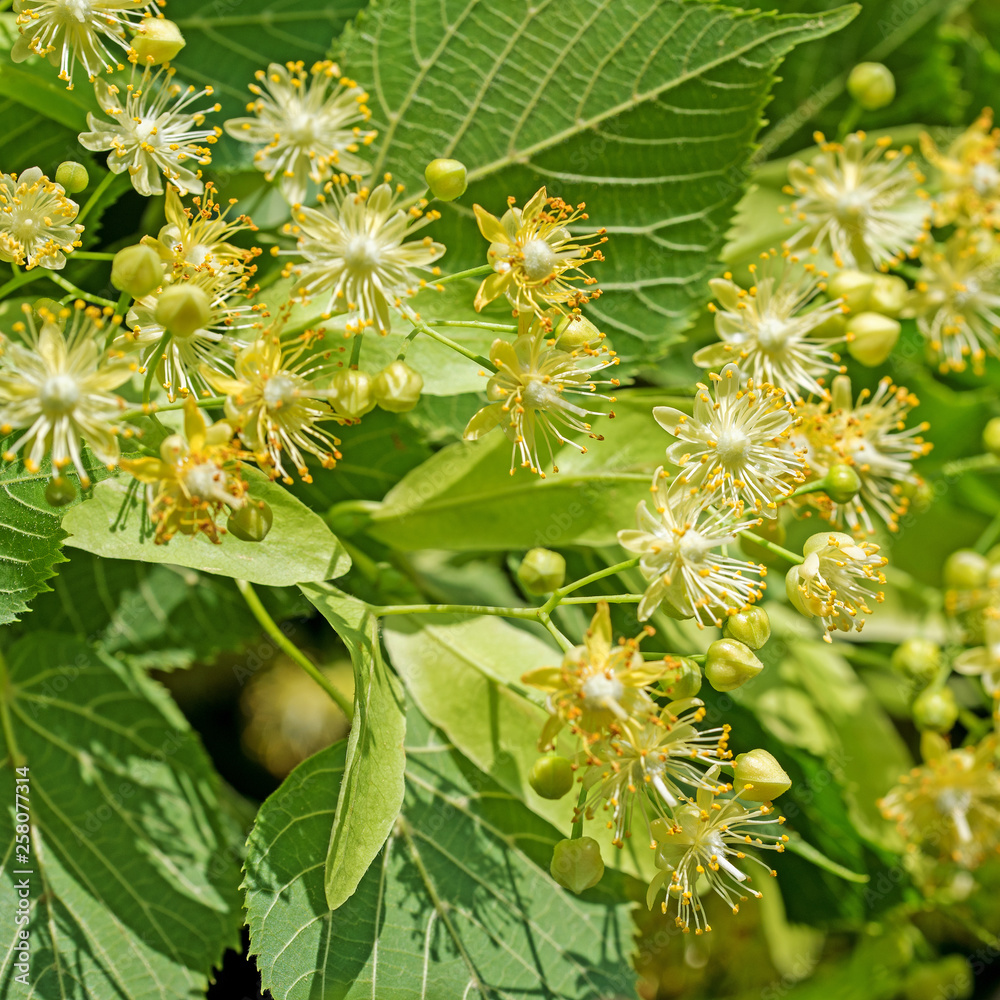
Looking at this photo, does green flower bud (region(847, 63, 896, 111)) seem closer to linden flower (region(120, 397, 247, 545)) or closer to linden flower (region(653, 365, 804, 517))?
linden flower (region(653, 365, 804, 517))

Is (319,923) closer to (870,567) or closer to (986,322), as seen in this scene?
(870,567)

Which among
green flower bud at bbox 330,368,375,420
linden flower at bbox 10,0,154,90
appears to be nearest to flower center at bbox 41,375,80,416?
green flower bud at bbox 330,368,375,420

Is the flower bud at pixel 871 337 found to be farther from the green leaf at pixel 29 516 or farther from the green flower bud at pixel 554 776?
the green leaf at pixel 29 516

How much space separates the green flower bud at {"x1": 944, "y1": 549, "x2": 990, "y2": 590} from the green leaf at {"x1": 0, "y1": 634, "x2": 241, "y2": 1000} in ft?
3.77

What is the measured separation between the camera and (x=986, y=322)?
4.79 ft

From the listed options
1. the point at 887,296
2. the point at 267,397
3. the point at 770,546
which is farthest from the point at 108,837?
the point at 887,296

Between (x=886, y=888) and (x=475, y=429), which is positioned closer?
(x=475, y=429)

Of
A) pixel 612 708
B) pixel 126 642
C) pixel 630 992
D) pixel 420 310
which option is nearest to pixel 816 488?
pixel 612 708

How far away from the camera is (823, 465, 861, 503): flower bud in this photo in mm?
973

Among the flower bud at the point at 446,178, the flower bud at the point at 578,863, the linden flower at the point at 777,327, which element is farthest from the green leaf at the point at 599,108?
the flower bud at the point at 578,863

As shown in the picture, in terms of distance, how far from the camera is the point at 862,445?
1116 mm

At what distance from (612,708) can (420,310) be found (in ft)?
1.64

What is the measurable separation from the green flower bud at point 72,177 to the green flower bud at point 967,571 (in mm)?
1315

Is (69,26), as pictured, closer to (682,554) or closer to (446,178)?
(446,178)
